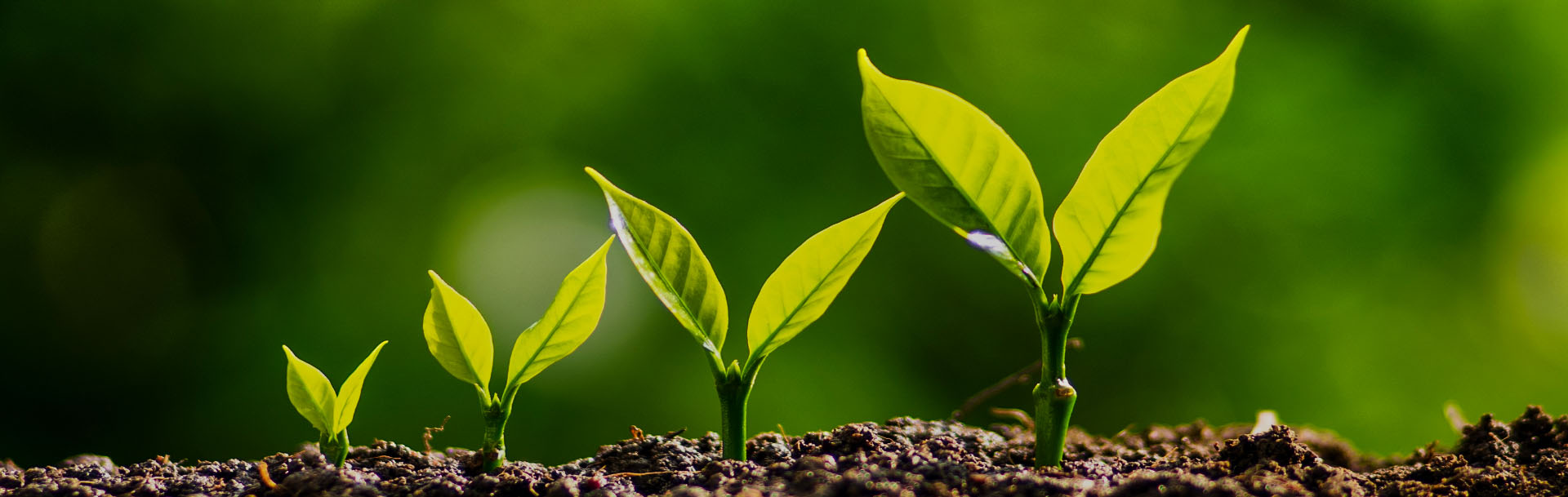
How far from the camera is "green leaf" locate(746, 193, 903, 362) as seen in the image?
0.60 metres

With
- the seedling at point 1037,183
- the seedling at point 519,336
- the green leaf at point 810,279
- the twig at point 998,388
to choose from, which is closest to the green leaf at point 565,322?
the seedling at point 519,336

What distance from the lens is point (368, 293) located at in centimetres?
255

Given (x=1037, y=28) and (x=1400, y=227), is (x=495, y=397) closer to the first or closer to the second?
(x=1037, y=28)

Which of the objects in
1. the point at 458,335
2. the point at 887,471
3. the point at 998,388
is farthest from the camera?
the point at 998,388

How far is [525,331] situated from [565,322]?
26mm

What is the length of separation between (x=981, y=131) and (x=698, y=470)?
30cm

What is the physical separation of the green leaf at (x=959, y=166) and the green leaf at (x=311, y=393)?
0.39 m

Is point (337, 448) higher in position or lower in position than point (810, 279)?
lower

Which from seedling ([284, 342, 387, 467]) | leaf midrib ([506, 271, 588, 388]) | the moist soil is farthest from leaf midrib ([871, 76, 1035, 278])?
seedling ([284, 342, 387, 467])

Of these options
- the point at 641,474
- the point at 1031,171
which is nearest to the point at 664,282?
the point at 641,474

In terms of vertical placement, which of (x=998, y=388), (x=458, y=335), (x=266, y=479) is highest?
(x=998, y=388)

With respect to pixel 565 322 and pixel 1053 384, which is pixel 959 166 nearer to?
pixel 1053 384

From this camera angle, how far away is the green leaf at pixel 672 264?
591 mm

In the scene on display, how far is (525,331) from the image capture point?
63 cm
